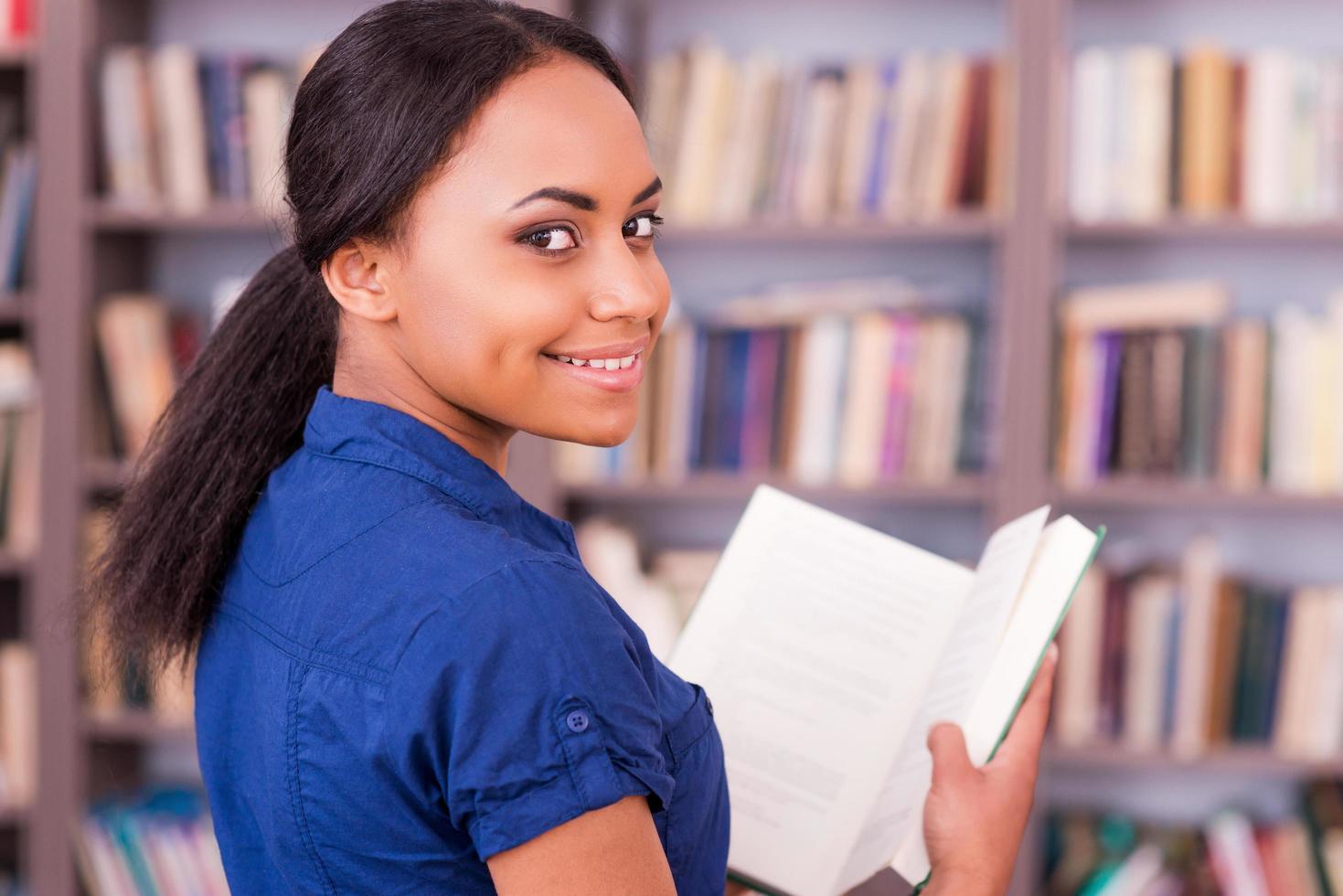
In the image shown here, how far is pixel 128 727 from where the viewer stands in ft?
8.00

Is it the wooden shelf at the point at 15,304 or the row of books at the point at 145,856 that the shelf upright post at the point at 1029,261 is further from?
the wooden shelf at the point at 15,304

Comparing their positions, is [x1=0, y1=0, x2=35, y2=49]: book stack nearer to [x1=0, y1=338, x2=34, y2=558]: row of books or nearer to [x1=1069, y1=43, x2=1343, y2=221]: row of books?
[x1=0, y1=338, x2=34, y2=558]: row of books

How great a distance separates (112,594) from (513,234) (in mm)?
480

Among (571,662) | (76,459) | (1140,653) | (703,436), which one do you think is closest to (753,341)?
(703,436)

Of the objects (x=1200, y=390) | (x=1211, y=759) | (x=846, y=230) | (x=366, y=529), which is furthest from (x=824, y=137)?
(x=366, y=529)

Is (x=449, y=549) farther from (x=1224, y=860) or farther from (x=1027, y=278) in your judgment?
(x=1224, y=860)

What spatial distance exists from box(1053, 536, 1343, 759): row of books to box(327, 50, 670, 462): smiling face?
164 centimetres

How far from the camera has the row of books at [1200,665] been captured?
225 centimetres

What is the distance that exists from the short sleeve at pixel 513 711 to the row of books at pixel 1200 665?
1743mm

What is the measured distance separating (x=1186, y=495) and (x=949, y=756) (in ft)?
4.78

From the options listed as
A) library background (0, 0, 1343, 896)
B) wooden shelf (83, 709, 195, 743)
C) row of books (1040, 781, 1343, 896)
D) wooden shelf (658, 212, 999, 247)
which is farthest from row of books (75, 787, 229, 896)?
row of books (1040, 781, 1343, 896)

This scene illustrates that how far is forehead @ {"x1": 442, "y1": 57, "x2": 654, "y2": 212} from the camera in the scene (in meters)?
0.79

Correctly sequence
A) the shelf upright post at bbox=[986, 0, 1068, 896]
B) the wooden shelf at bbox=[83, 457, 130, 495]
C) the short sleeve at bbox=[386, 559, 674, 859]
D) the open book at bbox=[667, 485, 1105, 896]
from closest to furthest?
the short sleeve at bbox=[386, 559, 674, 859] → the open book at bbox=[667, 485, 1105, 896] → the shelf upright post at bbox=[986, 0, 1068, 896] → the wooden shelf at bbox=[83, 457, 130, 495]

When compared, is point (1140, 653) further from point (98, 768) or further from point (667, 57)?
point (98, 768)
